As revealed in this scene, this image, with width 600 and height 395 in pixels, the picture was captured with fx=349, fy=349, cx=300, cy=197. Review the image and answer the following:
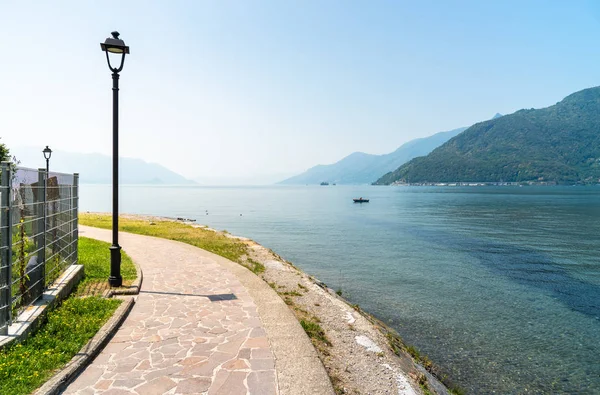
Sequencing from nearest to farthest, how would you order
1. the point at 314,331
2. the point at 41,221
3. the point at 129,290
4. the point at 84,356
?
the point at 84,356
the point at 41,221
the point at 314,331
the point at 129,290

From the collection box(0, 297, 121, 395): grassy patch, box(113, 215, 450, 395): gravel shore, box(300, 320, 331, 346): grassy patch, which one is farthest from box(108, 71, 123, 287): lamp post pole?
box(300, 320, 331, 346): grassy patch

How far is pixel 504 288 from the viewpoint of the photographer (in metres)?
17.5

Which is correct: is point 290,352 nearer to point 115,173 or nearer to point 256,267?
point 115,173

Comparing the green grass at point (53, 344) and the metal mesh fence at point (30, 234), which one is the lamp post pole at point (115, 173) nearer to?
the green grass at point (53, 344)

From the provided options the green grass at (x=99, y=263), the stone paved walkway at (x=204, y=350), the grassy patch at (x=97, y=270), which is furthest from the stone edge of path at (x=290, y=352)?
the green grass at (x=99, y=263)

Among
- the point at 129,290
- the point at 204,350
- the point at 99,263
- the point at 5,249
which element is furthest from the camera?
the point at 99,263

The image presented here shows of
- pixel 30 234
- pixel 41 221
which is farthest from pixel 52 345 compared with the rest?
pixel 41 221

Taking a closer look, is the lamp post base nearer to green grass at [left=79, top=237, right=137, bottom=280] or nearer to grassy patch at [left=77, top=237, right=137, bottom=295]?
grassy patch at [left=77, top=237, right=137, bottom=295]

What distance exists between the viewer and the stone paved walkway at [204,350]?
5262 mm

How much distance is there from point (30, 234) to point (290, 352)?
6.14 metres

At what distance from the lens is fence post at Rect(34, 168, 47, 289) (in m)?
7.79

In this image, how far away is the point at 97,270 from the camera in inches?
452

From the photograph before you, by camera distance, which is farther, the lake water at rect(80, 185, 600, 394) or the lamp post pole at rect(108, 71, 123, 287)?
the lamp post pole at rect(108, 71, 123, 287)

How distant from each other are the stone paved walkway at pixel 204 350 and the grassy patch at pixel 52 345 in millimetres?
471
